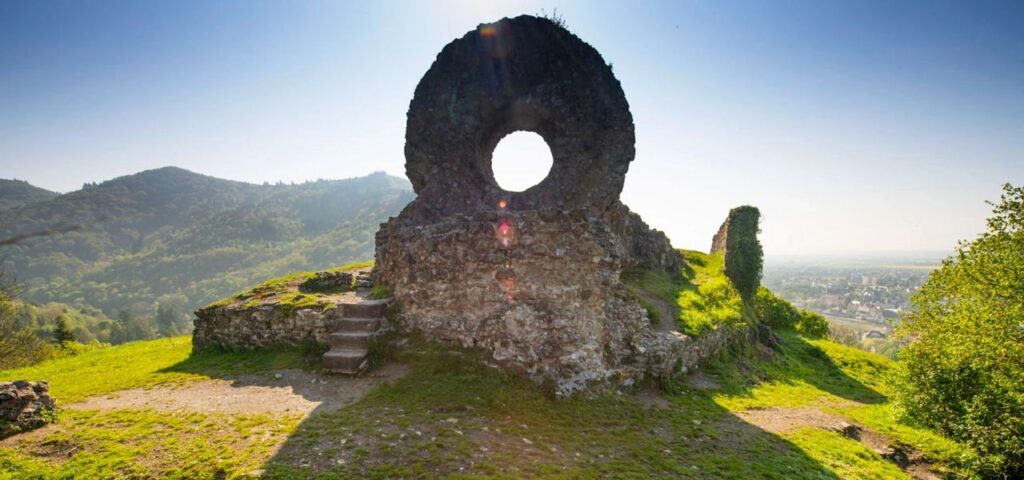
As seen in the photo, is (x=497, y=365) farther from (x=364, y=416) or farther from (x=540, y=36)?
(x=540, y=36)

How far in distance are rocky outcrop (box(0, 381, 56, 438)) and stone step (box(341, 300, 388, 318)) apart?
520cm

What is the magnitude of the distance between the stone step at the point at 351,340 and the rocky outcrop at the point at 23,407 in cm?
468

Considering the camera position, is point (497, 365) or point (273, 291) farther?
point (273, 291)

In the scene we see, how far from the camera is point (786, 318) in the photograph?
25.6m

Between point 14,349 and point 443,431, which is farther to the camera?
point 14,349

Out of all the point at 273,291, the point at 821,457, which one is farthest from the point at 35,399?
the point at 821,457

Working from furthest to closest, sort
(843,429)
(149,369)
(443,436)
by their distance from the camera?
(149,369) → (843,429) → (443,436)

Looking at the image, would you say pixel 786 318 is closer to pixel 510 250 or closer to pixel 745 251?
pixel 745 251

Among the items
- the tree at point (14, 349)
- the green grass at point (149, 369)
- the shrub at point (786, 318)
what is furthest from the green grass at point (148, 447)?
the shrub at point (786, 318)

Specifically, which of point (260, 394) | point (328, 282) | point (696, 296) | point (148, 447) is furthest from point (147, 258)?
point (696, 296)

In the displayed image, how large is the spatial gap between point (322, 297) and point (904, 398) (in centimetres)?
1585

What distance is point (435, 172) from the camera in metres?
16.8

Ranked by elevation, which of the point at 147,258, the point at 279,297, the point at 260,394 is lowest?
the point at 147,258

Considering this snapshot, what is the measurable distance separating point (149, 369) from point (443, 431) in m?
9.02
